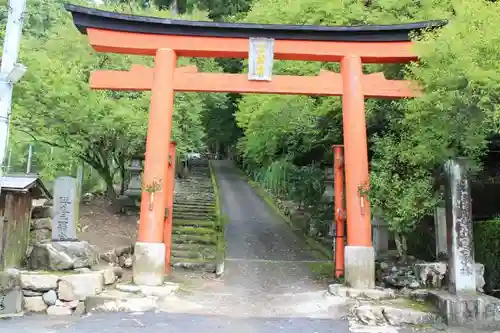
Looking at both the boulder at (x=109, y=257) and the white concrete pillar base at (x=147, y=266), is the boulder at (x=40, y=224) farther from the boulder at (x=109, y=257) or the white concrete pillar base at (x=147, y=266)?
the white concrete pillar base at (x=147, y=266)

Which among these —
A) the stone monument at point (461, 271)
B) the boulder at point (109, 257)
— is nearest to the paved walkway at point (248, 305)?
the stone monument at point (461, 271)

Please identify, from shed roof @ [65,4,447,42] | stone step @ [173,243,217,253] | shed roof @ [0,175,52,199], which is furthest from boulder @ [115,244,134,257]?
shed roof @ [65,4,447,42]

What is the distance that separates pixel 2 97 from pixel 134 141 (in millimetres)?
8005

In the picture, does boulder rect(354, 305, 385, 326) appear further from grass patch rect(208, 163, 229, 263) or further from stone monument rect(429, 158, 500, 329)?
grass patch rect(208, 163, 229, 263)

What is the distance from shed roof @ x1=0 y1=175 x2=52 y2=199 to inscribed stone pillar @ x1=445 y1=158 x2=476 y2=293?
332 inches

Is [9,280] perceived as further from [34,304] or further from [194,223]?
[194,223]

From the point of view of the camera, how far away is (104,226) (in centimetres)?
1466

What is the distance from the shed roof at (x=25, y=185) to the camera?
8984 mm

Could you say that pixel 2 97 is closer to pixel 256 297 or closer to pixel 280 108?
pixel 256 297

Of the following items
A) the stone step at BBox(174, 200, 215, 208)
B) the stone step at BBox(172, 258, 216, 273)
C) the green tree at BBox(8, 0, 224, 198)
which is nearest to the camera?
the green tree at BBox(8, 0, 224, 198)

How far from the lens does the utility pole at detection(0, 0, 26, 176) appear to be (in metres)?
6.26

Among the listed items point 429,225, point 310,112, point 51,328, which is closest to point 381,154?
point 429,225

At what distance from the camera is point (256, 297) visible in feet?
31.5

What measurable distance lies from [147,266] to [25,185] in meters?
3.04
